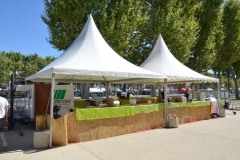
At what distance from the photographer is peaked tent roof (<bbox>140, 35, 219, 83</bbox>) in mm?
10834

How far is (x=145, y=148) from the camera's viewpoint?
6215mm

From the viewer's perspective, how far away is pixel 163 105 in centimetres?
973

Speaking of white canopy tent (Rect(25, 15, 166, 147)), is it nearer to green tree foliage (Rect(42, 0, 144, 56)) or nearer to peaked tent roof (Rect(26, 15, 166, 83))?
peaked tent roof (Rect(26, 15, 166, 83))

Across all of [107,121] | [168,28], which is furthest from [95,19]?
[107,121]

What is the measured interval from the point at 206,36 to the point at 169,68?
14549 millimetres

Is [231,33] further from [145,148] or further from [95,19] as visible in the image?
[145,148]

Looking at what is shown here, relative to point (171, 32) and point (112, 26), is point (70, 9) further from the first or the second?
point (171, 32)

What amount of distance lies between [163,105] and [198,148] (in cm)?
369

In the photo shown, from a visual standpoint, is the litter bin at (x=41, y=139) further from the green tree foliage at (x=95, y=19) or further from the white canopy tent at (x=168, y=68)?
the green tree foliage at (x=95, y=19)

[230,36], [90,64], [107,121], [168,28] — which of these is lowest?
[107,121]

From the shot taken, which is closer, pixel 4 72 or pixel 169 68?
pixel 169 68

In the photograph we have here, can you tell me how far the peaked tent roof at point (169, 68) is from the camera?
1083 cm

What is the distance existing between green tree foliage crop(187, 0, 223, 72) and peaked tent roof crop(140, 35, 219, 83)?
37.1 ft

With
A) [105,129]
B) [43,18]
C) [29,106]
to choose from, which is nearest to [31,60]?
[43,18]
